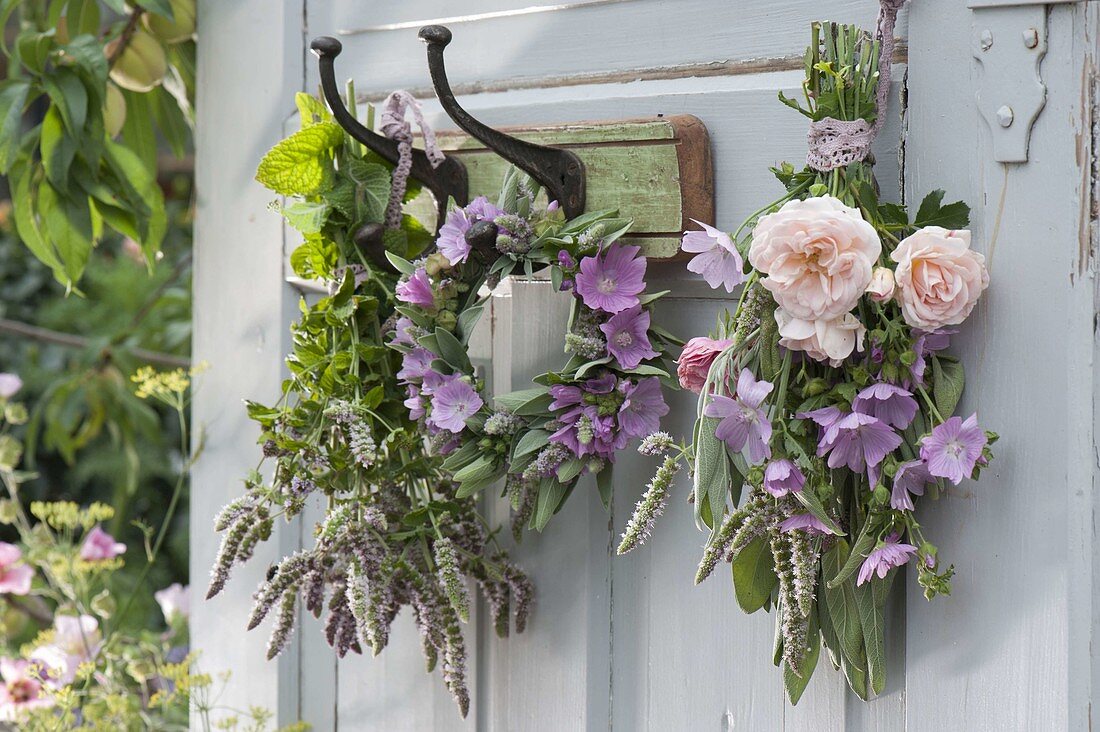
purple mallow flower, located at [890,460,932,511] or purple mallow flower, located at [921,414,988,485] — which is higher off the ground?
purple mallow flower, located at [921,414,988,485]

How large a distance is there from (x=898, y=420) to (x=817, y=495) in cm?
7

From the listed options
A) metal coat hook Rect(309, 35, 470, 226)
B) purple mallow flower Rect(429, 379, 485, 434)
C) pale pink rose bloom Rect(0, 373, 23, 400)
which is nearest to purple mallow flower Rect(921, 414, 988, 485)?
purple mallow flower Rect(429, 379, 485, 434)

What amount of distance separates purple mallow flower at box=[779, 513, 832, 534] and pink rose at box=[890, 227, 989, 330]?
14cm

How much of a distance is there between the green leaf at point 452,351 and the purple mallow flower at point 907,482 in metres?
0.34

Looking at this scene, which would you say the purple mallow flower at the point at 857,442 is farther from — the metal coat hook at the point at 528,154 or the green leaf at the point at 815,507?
the metal coat hook at the point at 528,154

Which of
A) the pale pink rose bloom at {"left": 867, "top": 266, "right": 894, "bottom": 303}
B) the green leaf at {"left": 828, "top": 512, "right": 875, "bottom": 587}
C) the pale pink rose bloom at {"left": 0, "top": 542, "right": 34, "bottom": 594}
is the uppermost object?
the pale pink rose bloom at {"left": 867, "top": 266, "right": 894, "bottom": 303}

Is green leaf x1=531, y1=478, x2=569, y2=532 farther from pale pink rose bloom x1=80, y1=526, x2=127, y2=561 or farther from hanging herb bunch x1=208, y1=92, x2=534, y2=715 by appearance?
pale pink rose bloom x1=80, y1=526, x2=127, y2=561

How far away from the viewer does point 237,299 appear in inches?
45.1

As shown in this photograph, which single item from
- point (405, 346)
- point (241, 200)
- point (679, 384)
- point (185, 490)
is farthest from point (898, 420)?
point (185, 490)

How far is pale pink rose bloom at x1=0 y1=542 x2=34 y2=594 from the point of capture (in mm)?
1426

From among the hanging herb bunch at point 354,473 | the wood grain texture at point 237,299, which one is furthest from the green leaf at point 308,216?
the wood grain texture at point 237,299

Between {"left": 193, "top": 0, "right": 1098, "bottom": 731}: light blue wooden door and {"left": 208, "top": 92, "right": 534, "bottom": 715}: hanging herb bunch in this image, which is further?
{"left": 208, "top": 92, "right": 534, "bottom": 715}: hanging herb bunch

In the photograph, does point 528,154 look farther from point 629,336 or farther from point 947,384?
point 947,384

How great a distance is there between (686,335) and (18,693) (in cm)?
99
